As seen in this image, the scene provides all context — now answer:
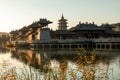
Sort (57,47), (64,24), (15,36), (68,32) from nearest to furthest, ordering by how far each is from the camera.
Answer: (57,47) → (68,32) → (64,24) → (15,36)

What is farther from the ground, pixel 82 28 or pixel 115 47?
pixel 82 28

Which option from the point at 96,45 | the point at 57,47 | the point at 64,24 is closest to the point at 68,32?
the point at 57,47

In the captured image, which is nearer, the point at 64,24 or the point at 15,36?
the point at 64,24

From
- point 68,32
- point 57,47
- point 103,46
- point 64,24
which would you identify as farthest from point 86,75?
point 64,24

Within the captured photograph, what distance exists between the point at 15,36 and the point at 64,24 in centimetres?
3670

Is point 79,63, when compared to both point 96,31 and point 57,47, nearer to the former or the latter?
point 57,47

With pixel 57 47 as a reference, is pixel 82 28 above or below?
above

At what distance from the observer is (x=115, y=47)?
199 ft

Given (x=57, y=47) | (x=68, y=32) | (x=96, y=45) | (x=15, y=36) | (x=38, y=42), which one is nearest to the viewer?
(x=96, y=45)

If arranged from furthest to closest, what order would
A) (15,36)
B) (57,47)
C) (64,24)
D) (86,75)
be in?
(15,36), (64,24), (57,47), (86,75)

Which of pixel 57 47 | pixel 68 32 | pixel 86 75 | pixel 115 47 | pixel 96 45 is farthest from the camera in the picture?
pixel 68 32

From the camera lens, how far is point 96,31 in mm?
77188

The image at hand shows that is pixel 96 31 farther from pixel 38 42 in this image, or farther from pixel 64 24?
pixel 64 24

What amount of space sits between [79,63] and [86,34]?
7190cm
